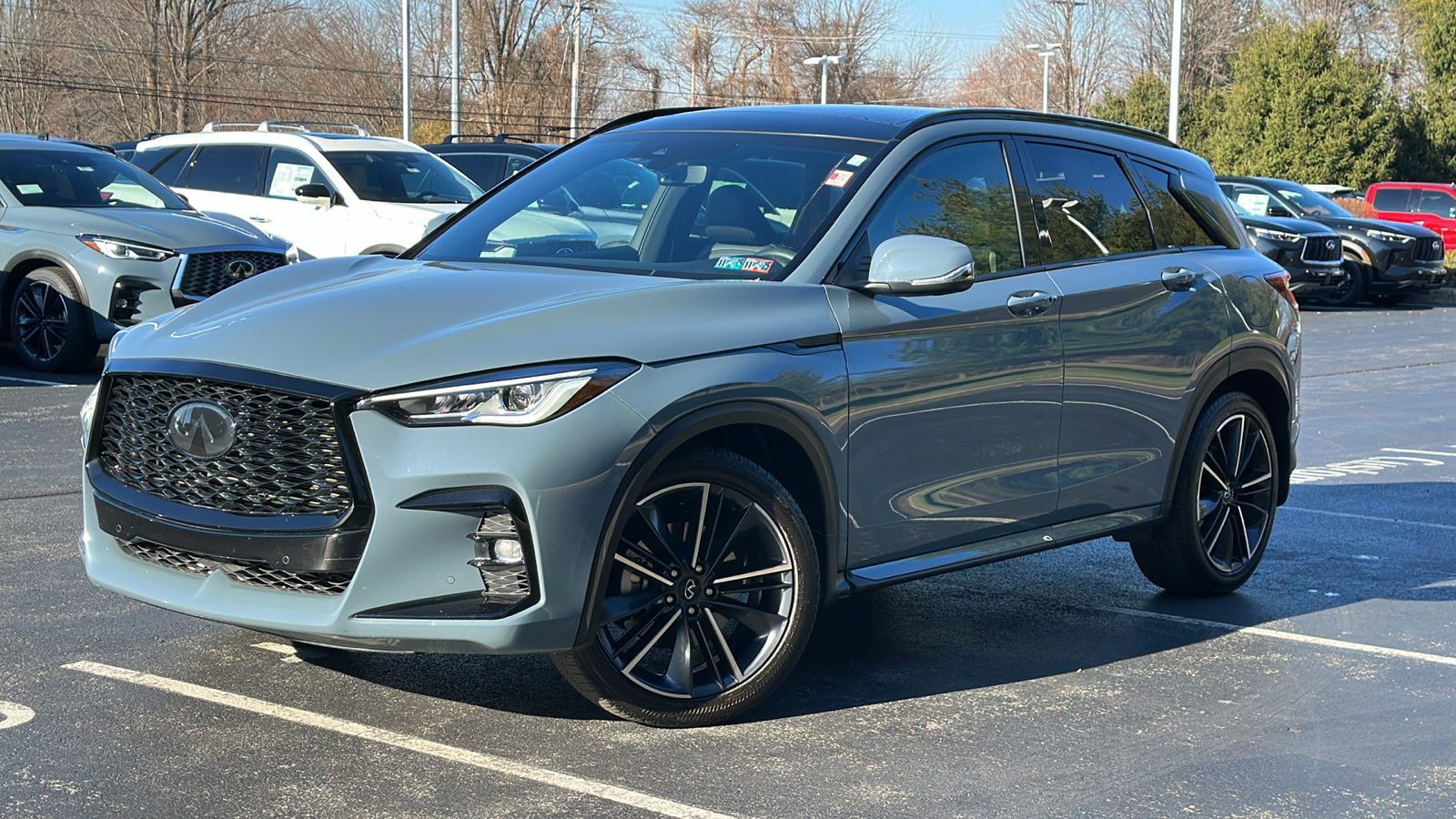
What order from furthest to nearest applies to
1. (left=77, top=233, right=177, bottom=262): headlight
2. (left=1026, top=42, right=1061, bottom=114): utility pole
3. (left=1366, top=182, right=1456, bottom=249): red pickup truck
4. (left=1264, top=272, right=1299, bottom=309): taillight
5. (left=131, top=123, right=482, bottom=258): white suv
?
1. (left=1026, top=42, right=1061, bottom=114): utility pole
2. (left=1366, top=182, right=1456, bottom=249): red pickup truck
3. (left=131, top=123, right=482, bottom=258): white suv
4. (left=77, top=233, right=177, bottom=262): headlight
5. (left=1264, top=272, right=1299, bottom=309): taillight

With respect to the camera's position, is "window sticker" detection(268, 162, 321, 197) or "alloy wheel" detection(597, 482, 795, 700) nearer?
"alloy wheel" detection(597, 482, 795, 700)

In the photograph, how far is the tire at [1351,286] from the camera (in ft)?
82.4

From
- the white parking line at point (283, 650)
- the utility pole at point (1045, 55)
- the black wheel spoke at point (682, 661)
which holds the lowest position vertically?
the white parking line at point (283, 650)

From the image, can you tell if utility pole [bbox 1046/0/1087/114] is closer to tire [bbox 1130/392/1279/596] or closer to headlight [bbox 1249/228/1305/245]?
headlight [bbox 1249/228/1305/245]

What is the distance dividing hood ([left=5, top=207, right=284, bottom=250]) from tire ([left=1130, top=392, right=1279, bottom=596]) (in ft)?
27.7

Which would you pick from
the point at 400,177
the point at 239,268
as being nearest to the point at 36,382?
the point at 239,268

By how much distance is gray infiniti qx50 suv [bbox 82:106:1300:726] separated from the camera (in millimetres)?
4121

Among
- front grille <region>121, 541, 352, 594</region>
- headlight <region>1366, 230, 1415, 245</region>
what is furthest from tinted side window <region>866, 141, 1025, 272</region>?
headlight <region>1366, 230, 1415, 245</region>

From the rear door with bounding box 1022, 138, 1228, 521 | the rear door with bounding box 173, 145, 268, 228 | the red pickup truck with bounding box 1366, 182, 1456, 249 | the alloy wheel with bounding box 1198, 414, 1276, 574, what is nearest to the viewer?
the rear door with bounding box 1022, 138, 1228, 521

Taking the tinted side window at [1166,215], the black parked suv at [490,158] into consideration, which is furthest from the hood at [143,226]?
the tinted side window at [1166,215]

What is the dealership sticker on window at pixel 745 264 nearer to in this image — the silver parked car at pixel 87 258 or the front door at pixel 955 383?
the front door at pixel 955 383

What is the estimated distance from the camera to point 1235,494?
6.61 m

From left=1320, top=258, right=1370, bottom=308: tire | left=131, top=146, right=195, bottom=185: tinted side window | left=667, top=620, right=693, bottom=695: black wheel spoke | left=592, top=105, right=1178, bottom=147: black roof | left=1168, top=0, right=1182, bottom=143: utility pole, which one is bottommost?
left=667, top=620, right=693, bottom=695: black wheel spoke

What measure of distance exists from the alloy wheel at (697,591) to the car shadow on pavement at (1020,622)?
249mm
